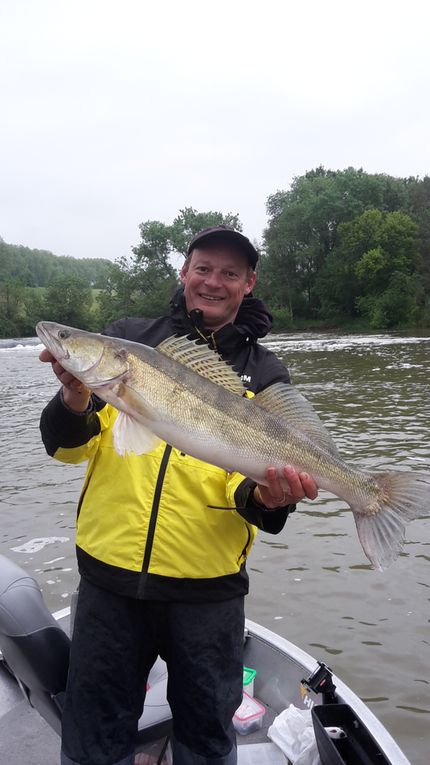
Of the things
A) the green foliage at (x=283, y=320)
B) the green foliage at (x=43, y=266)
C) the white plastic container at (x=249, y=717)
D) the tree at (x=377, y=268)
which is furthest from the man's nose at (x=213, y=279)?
the green foliage at (x=43, y=266)

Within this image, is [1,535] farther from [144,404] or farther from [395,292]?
[395,292]

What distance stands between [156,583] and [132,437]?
27.4 inches

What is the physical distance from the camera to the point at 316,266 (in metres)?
70.6

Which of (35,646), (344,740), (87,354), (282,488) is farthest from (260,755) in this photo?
(87,354)

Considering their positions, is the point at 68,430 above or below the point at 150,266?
below

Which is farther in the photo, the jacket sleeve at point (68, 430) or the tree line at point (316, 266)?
the tree line at point (316, 266)

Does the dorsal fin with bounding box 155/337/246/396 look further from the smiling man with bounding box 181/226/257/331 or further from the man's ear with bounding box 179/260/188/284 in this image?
the man's ear with bounding box 179/260/188/284

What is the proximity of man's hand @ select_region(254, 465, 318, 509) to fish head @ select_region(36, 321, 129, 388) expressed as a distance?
87 cm

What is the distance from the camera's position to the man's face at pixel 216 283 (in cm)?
327

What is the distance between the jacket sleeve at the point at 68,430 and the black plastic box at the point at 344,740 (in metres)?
1.97

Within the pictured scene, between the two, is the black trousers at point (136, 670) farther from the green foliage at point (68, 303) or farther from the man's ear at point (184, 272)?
the green foliage at point (68, 303)

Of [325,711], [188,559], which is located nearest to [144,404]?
[188,559]

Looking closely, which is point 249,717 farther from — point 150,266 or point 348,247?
point 150,266

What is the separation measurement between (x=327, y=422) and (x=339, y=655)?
921 cm
